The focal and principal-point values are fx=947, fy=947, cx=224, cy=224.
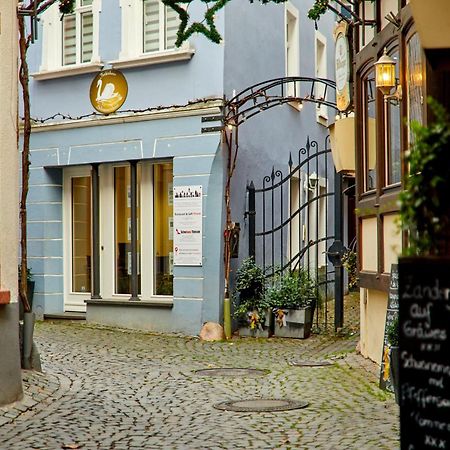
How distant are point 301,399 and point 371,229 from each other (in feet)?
9.73

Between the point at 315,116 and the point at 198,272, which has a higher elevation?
the point at 315,116

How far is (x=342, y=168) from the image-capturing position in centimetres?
1235

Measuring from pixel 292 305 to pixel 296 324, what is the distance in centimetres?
30

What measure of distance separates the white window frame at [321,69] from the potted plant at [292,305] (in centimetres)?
548

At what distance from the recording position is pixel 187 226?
14094 mm

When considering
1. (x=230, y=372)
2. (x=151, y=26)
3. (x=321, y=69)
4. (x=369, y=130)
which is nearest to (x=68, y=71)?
(x=151, y=26)

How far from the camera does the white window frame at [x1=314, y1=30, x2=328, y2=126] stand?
737 inches

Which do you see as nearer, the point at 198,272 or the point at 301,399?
the point at 301,399

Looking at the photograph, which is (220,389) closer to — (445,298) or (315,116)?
(445,298)

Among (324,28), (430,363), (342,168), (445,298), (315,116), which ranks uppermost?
(324,28)

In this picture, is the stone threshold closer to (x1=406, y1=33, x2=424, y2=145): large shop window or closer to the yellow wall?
the yellow wall

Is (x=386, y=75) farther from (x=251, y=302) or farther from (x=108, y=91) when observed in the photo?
(x=108, y=91)

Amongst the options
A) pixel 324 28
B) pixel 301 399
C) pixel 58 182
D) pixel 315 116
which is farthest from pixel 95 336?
pixel 324 28

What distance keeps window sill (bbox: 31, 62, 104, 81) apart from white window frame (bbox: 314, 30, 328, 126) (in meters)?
5.13
